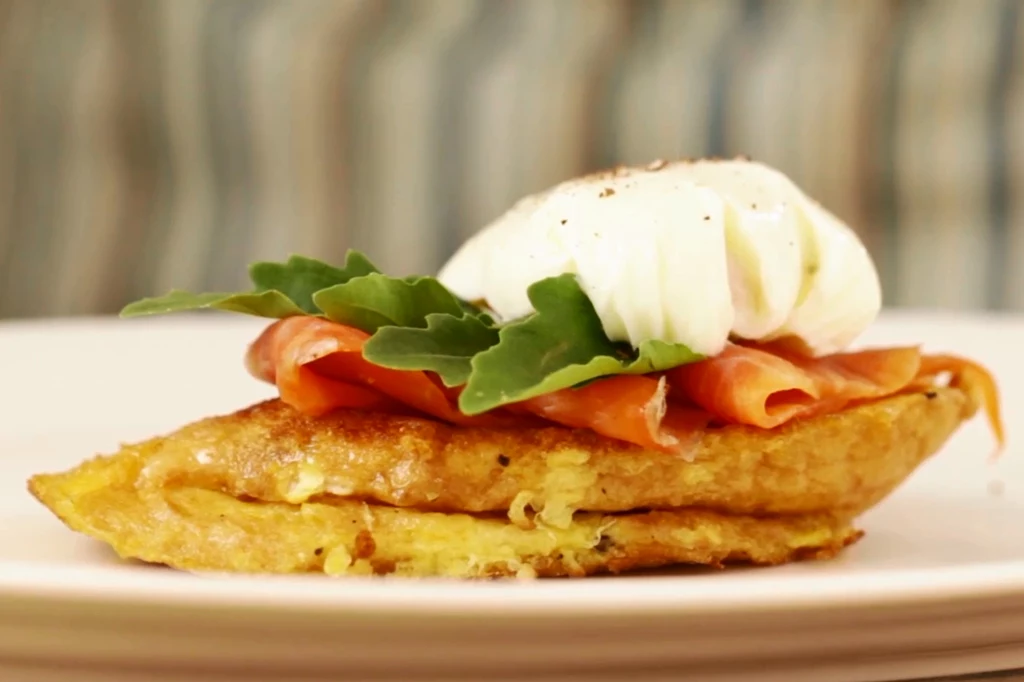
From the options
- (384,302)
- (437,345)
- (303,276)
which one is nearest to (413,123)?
(303,276)

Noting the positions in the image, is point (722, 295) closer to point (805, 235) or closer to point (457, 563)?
point (805, 235)

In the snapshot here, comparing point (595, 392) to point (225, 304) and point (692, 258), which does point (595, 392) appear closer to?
point (692, 258)

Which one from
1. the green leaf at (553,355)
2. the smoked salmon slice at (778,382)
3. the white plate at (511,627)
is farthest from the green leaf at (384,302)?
the white plate at (511,627)

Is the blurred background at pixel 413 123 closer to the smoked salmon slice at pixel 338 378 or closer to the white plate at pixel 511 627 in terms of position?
the smoked salmon slice at pixel 338 378

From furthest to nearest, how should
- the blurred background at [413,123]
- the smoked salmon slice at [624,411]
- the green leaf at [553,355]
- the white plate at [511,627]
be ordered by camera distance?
1. the blurred background at [413,123]
2. the smoked salmon slice at [624,411]
3. the green leaf at [553,355]
4. the white plate at [511,627]

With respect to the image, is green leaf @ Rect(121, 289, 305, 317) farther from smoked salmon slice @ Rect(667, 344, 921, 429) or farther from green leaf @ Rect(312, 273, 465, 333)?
smoked salmon slice @ Rect(667, 344, 921, 429)

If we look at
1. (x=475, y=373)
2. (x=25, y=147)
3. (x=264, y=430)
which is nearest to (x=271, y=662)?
(x=475, y=373)
